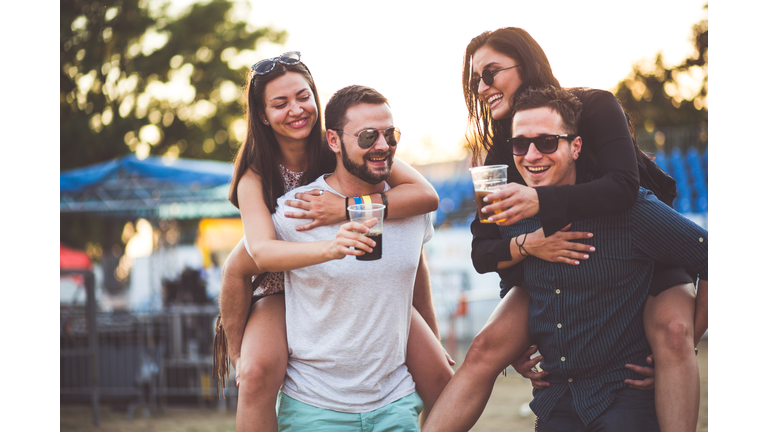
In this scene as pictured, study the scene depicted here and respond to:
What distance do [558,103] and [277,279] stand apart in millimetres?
1833

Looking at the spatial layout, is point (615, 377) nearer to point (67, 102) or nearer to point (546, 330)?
point (546, 330)

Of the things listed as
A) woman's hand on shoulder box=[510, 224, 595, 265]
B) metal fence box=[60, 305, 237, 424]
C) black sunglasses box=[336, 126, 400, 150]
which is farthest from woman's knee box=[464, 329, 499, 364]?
metal fence box=[60, 305, 237, 424]

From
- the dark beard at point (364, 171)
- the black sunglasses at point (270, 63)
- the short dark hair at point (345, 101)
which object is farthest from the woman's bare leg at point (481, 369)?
the black sunglasses at point (270, 63)

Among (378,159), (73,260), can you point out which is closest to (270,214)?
(378,159)

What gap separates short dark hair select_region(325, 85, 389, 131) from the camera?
3012 mm

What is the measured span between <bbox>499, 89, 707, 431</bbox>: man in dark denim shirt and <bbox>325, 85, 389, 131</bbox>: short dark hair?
727mm

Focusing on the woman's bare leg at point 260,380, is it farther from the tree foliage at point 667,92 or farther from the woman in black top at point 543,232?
the tree foliage at point 667,92

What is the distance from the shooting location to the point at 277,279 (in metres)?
3.42

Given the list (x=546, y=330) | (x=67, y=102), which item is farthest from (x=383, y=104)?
(x=67, y=102)

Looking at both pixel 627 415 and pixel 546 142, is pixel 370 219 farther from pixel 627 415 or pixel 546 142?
pixel 627 415

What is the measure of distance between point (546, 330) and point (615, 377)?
1.22 feet

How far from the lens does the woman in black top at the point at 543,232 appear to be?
8.27ft

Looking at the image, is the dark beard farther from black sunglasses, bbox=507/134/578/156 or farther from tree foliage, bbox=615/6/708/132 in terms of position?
tree foliage, bbox=615/6/708/132

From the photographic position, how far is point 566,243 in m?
2.69
